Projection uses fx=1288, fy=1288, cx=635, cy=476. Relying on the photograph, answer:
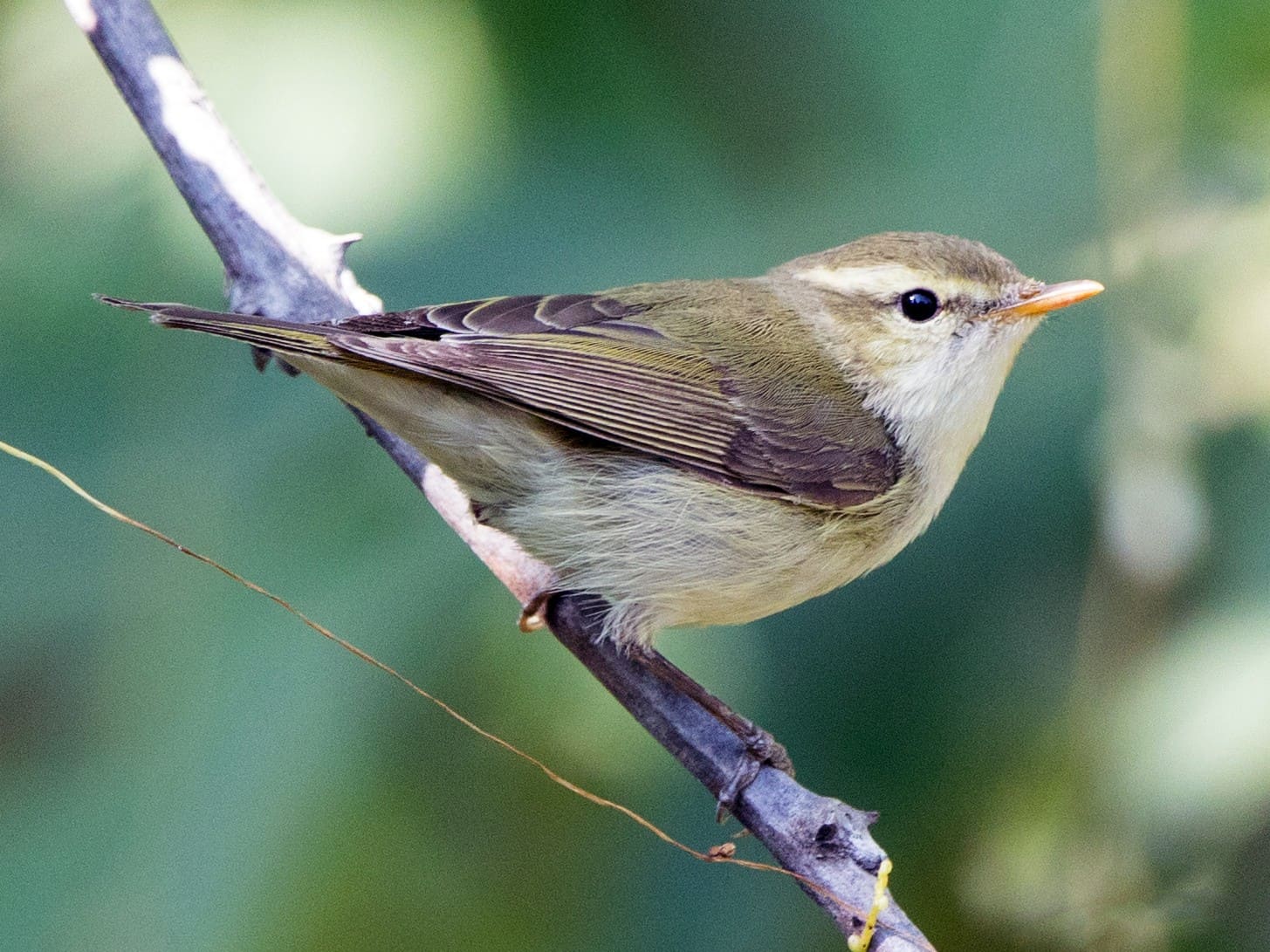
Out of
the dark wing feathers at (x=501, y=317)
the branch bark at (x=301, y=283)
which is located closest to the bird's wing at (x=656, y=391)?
the dark wing feathers at (x=501, y=317)

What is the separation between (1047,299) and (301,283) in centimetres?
149

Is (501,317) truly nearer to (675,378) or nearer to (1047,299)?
(675,378)

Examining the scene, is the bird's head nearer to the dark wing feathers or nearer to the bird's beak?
the bird's beak

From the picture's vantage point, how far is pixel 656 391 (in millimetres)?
2613

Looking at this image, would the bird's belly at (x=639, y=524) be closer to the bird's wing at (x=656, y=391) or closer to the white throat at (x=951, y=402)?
the bird's wing at (x=656, y=391)

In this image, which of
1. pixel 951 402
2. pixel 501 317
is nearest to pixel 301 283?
pixel 501 317

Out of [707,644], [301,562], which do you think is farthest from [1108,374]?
[301,562]

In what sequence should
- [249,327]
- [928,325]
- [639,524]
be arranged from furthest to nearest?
[928,325] < [639,524] < [249,327]

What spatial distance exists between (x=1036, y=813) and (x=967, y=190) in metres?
1.48

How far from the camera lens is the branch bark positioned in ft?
7.59

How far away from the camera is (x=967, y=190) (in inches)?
124

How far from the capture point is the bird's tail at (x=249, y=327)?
6.70 ft

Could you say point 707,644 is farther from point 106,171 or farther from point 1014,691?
point 106,171

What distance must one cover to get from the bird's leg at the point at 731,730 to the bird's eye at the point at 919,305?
91 centimetres
